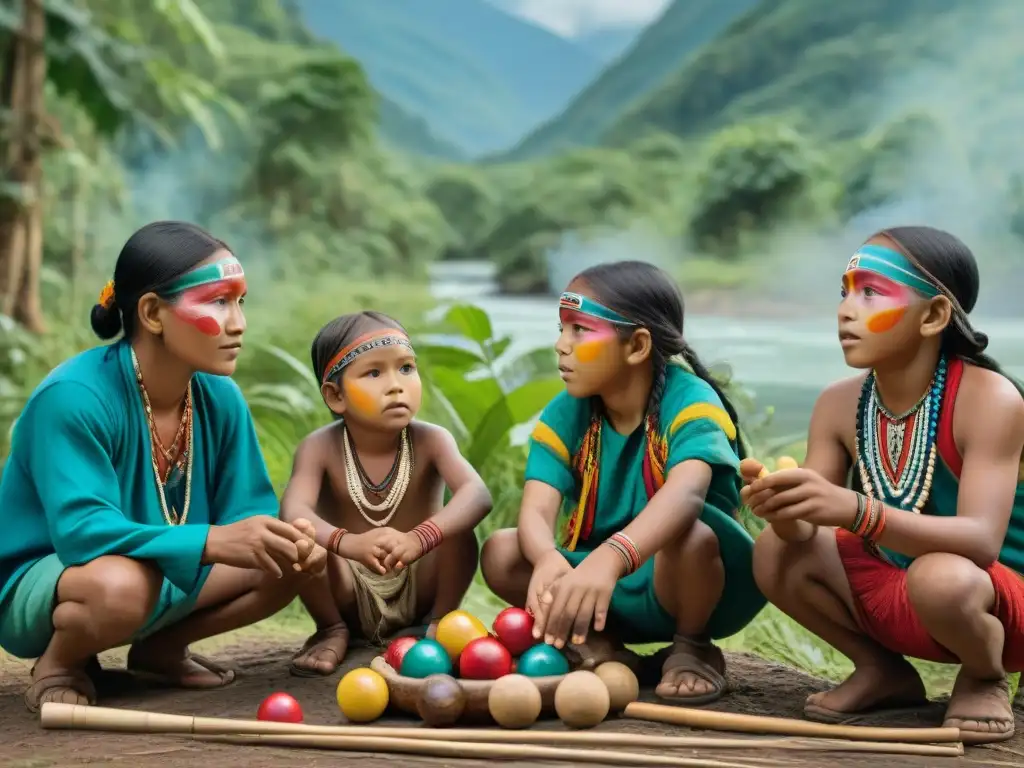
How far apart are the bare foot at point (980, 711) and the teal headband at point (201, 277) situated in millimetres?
1932

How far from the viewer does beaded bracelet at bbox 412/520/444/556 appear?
127 inches

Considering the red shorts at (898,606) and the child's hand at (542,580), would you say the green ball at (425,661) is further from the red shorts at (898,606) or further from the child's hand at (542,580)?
the red shorts at (898,606)

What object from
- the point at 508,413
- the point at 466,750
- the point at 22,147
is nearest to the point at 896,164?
the point at 508,413

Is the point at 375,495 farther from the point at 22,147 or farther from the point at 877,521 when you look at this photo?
the point at 22,147

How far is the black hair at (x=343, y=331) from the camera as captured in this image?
332cm

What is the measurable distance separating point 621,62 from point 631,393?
6.49 m

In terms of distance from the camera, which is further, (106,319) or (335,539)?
(335,539)

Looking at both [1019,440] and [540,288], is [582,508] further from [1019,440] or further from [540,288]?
[540,288]

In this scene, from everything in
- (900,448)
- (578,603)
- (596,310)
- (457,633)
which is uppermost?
(596,310)

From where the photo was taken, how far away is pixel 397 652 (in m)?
3.07

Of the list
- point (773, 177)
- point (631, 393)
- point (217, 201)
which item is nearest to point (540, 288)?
point (773, 177)

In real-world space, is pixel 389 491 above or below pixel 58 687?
above

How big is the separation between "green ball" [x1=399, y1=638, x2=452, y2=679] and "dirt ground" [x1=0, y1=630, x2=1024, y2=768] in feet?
0.36

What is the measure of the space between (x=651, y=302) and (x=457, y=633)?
0.94 metres
